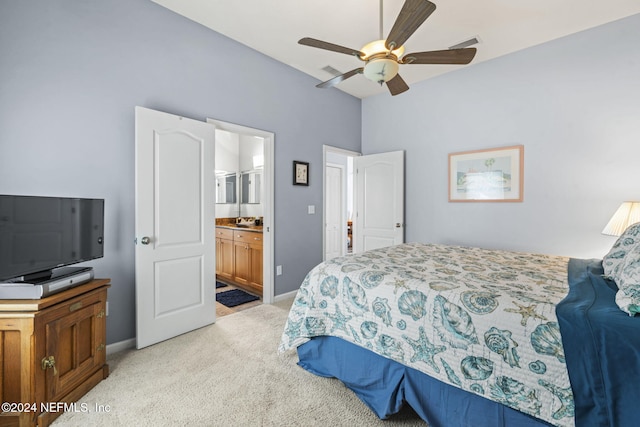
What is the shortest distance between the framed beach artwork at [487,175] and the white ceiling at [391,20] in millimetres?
1155

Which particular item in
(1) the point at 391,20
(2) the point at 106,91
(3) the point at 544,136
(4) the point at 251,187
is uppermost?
(1) the point at 391,20

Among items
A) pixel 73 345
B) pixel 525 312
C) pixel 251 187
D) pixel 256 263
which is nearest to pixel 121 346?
pixel 73 345

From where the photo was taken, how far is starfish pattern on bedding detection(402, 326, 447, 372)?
1450 mm

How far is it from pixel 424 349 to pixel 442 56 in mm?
1960

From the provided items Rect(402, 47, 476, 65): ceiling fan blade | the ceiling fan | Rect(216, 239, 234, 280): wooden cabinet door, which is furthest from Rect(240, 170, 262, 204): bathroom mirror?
Rect(402, 47, 476, 65): ceiling fan blade

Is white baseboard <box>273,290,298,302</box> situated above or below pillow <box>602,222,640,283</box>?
below

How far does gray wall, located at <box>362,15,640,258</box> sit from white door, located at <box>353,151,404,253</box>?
216 millimetres

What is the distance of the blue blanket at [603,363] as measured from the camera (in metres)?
1.02

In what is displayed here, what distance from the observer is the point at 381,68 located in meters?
2.07

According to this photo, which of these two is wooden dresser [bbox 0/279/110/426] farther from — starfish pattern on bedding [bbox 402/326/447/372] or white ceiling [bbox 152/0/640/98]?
white ceiling [bbox 152/0/640/98]

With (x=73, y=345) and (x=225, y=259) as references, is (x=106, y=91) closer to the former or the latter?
(x=73, y=345)

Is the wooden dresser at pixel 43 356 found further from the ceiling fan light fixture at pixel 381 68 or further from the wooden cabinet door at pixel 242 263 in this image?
the ceiling fan light fixture at pixel 381 68

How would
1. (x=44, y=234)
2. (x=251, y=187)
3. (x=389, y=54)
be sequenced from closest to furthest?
1. (x=44, y=234)
2. (x=389, y=54)
3. (x=251, y=187)

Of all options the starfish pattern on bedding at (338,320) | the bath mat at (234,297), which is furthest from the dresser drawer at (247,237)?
the starfish pattern on bedding at (338,320)
